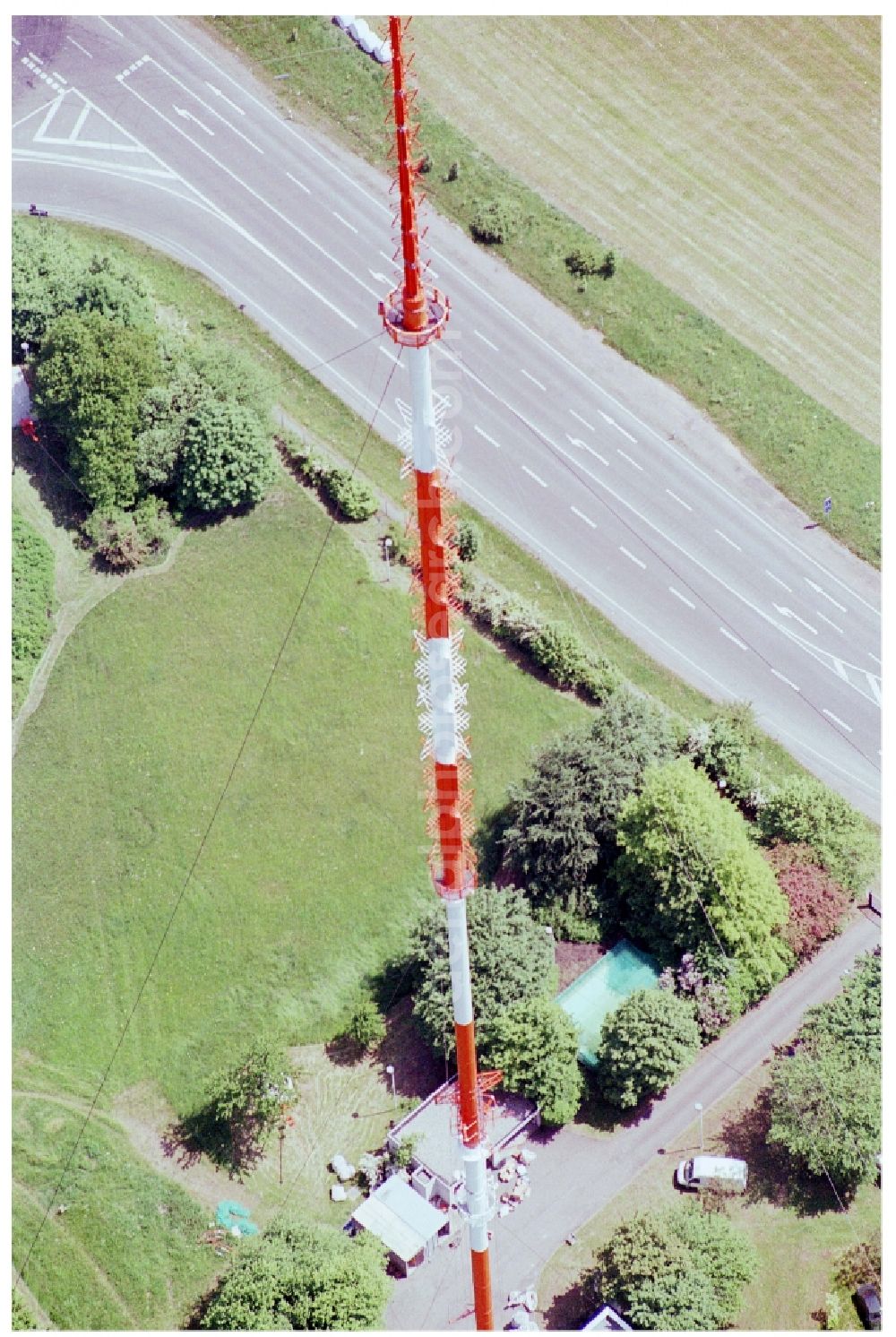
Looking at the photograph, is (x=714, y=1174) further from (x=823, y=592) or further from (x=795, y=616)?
(x=823, y=592)

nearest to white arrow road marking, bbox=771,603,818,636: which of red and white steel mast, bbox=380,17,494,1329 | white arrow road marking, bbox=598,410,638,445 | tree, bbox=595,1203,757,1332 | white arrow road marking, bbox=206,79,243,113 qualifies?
white arrow road marking, bbox=598,410,638,445

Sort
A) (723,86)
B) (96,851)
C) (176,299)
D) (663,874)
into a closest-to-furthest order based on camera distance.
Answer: (663,874)
(96,851)
(176,299)
(723,86)

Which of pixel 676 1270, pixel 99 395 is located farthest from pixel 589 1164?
pixel 99 395

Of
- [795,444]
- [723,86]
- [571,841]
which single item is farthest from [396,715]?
[723,86]

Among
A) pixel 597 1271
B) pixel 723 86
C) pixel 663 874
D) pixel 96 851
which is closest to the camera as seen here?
pixel 597 1271

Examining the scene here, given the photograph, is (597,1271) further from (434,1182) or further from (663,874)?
(663,874)

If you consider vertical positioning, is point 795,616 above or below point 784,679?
above

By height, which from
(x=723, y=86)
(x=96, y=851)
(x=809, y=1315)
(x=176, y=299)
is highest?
(x=723, y=86)
